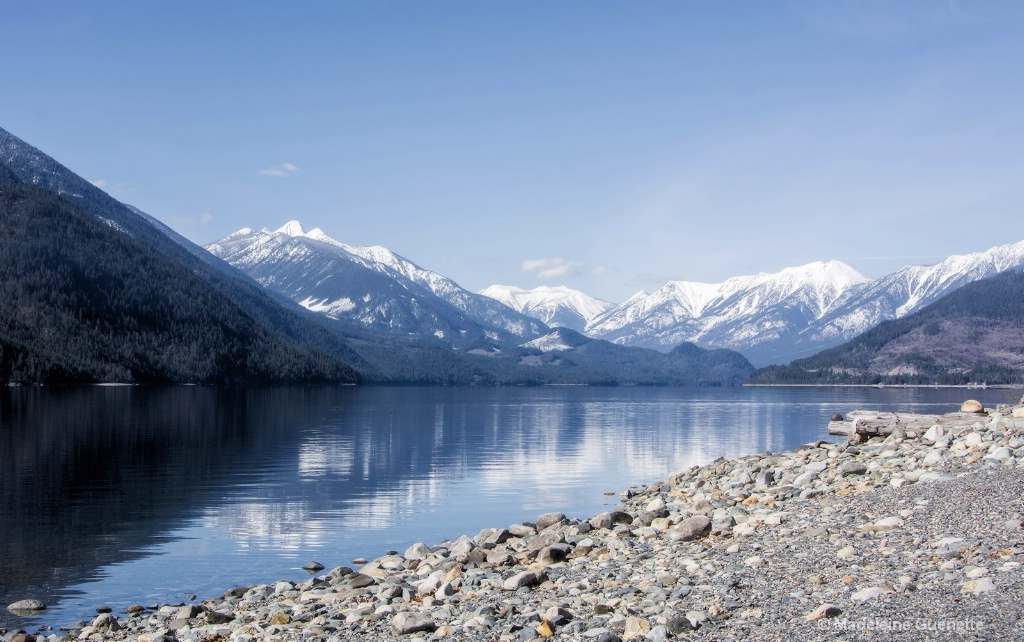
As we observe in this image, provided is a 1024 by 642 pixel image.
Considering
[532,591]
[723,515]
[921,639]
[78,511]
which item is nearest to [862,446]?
[723,515]

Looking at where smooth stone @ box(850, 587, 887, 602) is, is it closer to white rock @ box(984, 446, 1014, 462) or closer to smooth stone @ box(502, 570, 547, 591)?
smooth stone @ box(502, 570, 547, 591)

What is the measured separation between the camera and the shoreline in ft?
51.7

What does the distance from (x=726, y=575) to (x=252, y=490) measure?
122ft

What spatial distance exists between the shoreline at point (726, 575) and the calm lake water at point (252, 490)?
498 centimetres

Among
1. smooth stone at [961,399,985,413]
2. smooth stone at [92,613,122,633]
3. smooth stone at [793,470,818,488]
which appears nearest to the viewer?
smooth stone at [92,613,122,633]

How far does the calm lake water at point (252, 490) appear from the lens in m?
30.2

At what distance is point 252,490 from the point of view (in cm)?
5059

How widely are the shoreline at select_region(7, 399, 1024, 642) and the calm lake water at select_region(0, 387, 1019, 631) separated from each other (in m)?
4.98

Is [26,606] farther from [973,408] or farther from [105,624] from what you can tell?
[973,408]

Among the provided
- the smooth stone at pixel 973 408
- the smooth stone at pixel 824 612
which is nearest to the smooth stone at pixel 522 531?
the smooth stone at pixel 824 612

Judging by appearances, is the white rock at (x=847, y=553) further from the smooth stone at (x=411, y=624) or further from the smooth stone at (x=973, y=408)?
the smooth stone at (x=973, y=408)

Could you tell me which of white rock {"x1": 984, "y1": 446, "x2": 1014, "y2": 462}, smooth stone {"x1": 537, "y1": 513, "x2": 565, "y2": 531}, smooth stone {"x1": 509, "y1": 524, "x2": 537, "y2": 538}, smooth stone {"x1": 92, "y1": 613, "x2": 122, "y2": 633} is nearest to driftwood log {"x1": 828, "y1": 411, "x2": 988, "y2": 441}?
white rock {"x1": 984, "y1": 446, "x2": 1014, "y2": 462}

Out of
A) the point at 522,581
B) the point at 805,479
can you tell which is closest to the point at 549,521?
the point at 805,479

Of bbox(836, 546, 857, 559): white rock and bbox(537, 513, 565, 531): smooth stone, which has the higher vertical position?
bbox(836, 546, 857, 559): white rock
